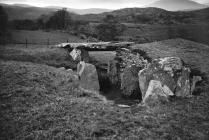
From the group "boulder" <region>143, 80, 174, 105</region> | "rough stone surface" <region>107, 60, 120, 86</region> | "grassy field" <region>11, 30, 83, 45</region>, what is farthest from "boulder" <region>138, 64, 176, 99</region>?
"grassy field" <region>11, 30, 83, 45</region>

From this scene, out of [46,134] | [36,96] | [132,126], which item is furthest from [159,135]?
[36,96]

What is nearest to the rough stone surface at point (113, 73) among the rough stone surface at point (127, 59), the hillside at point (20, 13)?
the rough stone surface at point (127, 59)

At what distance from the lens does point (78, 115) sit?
8594 mm

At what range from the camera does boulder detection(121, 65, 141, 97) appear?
14172 millimetres

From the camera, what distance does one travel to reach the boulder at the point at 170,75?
11.7 m

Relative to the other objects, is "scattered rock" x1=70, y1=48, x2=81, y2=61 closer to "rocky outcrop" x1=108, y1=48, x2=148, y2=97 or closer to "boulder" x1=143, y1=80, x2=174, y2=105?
"rocky outcrop" x1=108, y1=48, x2=148, y2=97

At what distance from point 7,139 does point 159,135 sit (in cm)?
502

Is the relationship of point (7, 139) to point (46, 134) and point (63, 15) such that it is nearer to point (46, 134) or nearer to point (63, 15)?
point (46, 134)

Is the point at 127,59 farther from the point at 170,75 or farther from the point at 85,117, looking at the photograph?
the point at 85,117

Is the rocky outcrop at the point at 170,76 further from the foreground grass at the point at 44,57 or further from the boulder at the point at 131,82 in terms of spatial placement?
the foreground grass at the point at 44,57

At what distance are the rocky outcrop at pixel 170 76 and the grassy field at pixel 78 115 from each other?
41.7 inches

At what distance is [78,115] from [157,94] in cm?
418

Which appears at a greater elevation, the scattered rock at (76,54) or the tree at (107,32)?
the tree at (107,32)

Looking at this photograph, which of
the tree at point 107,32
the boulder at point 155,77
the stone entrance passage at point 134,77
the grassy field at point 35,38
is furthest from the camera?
the tree at point 107,32
